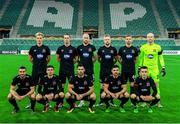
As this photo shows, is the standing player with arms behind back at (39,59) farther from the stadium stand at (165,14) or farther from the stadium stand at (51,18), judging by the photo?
the stadium stand at (165,14)

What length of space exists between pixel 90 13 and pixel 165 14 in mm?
11378

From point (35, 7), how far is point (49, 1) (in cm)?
290

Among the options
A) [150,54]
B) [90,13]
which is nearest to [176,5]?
[90,13]

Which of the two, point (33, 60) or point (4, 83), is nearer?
→ point (33, 60)

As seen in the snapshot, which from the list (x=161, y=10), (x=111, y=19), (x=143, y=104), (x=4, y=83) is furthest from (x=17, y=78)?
(x=161, y=10)

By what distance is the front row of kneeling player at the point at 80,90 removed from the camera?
9234 millimetres

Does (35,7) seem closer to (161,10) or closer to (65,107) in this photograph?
(161,10)

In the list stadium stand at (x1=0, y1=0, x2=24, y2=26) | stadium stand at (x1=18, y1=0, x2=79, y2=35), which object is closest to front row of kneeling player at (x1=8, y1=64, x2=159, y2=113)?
stadium stand at (x1=18, y1=0, x2=79, y2=35)

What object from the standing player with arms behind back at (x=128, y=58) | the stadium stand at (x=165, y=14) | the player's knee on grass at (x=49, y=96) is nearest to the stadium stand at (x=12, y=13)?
the stadium stand at (x=165, y=14)

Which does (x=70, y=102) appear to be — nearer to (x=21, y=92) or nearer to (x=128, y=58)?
(x=21, y=92)

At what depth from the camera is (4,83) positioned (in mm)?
15312

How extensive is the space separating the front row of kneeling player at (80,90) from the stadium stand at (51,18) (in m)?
38.7

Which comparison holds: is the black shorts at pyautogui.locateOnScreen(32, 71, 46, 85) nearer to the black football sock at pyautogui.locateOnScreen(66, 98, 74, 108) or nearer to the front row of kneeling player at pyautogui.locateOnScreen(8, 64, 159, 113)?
the front row of kneeling player at pyautogui.locateOnScreen(8, 64, 159, 113)

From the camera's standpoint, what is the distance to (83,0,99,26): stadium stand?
164ft
